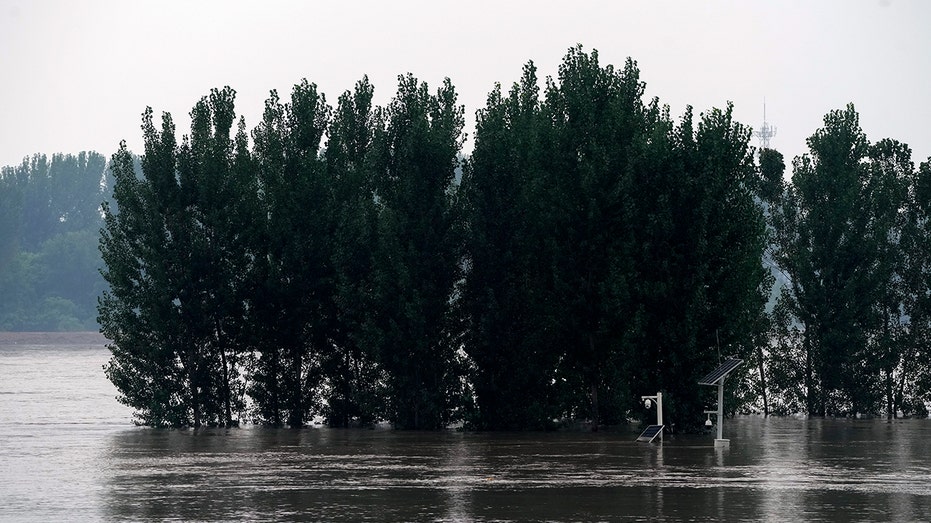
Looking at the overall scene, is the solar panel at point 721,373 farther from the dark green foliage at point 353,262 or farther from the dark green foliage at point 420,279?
the dark green foliage at point 353,262

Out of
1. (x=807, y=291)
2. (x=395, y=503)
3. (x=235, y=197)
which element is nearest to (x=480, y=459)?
(x=395, y=503)

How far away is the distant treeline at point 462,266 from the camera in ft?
155

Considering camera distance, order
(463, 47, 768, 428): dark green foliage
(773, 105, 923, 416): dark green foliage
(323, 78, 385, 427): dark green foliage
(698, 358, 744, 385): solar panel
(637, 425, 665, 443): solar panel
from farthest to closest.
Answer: (773, 105, 923, 416): dark green foliage
(323, 78, 385, 427): dark green foliage
(463, 47, 768, 428): dark green foliage
(637, 425, 665, 443): solar panel
(698, 358, 744, 385): solar panel

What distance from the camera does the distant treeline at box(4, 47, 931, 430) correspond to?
1854 inches

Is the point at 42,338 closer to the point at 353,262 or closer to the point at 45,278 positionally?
the point at 45,278

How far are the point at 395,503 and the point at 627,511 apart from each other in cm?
446

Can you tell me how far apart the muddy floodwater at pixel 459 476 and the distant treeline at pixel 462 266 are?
3.09 metres

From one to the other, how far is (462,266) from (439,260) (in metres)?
1.55

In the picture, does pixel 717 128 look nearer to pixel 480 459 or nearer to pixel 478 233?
pixel 478 233

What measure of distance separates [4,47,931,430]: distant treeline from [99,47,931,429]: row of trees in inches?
3.3

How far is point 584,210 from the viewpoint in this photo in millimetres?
47906

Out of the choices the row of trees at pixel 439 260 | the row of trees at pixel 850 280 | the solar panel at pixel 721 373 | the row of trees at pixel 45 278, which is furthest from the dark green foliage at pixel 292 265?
the row of trees at pixel 45 278

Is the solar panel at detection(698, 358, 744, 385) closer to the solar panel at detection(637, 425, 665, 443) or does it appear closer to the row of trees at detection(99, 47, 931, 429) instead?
the solar panel at detection(637, 425, 665, 443)

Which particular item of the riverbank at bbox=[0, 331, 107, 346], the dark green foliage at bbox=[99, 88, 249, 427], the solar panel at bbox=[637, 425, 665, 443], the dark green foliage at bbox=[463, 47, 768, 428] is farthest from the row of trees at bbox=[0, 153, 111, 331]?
the solar panel at bbox=[637, 425, 665, 443]
